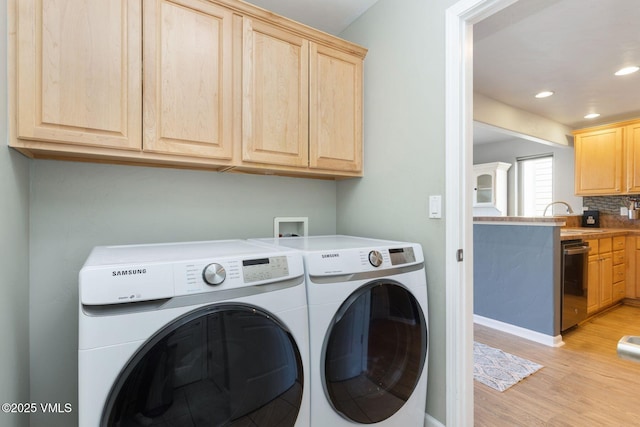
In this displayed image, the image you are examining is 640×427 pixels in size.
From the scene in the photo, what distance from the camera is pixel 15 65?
3.64 feet

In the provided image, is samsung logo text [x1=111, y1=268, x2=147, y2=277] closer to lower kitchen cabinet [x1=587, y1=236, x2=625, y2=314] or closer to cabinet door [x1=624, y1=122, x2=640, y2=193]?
lower kitchen cabinet [x1=587, y1=236, x2=625, y2=314]

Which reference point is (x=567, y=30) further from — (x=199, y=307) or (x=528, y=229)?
(x=199, y=307)

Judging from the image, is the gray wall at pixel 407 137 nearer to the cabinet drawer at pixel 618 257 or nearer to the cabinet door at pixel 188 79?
the cabinet door at pixel 188 79

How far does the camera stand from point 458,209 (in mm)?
1488

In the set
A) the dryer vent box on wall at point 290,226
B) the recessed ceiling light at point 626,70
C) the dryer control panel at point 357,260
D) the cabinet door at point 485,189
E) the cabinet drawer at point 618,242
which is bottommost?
→ the cabinet drawer at point 618,242

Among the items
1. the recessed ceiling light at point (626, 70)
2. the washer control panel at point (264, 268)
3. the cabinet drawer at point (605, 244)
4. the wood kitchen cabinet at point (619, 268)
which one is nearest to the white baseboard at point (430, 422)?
the washer control panel at point (264, 268)

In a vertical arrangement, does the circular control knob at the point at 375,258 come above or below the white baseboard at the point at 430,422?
above

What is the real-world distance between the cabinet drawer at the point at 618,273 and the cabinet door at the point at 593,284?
0.54m

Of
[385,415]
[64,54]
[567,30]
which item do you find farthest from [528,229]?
[64,54]

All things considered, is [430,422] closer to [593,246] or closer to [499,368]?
[499,368]

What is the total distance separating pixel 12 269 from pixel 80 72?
768mm

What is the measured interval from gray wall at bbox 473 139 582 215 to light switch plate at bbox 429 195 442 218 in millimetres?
4328

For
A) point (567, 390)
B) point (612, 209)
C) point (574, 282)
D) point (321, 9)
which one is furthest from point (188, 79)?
point (612, 209)

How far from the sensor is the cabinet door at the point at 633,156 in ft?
12.8
